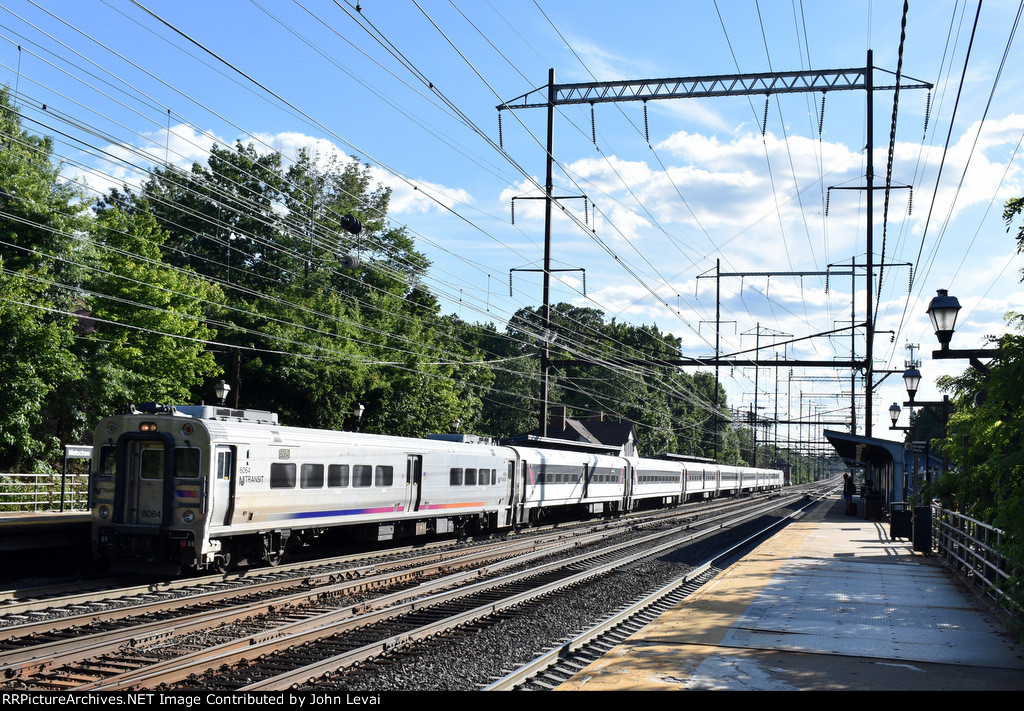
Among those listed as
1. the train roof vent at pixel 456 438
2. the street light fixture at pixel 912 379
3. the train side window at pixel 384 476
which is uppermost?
the street light fixture at pixel 912 379

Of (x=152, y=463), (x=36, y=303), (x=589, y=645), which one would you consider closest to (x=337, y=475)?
(x=152, y=463)

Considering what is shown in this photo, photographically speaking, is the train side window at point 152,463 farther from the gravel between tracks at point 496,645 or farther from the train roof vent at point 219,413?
the gravel between tracks at point 496,645

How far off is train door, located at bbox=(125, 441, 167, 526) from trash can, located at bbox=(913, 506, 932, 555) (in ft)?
54.2

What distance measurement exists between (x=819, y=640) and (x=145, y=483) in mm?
11244

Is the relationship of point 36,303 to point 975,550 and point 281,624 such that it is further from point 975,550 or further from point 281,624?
point 975,550

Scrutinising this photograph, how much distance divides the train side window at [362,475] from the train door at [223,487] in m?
3.98

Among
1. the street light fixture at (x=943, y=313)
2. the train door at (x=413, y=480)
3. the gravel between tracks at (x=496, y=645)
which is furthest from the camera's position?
the train door at (x=413, y=480)

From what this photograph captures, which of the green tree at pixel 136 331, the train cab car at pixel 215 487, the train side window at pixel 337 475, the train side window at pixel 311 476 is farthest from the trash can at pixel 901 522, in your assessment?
the green tree at pixel 136 331

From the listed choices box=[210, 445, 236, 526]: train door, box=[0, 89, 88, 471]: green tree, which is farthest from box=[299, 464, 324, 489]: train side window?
box=[0, 89, 88, 471]: green tree

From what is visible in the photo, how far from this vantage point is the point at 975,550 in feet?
50.6

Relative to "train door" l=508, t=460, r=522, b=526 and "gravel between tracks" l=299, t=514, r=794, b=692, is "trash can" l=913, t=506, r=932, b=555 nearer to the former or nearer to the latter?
"gravel between tracks" l=299, t=514, r=794, b=692

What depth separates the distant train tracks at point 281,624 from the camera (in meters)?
8.89

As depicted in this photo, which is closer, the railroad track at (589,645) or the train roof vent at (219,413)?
the railroad track at (589,645)

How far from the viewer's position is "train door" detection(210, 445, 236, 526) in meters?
14.9
